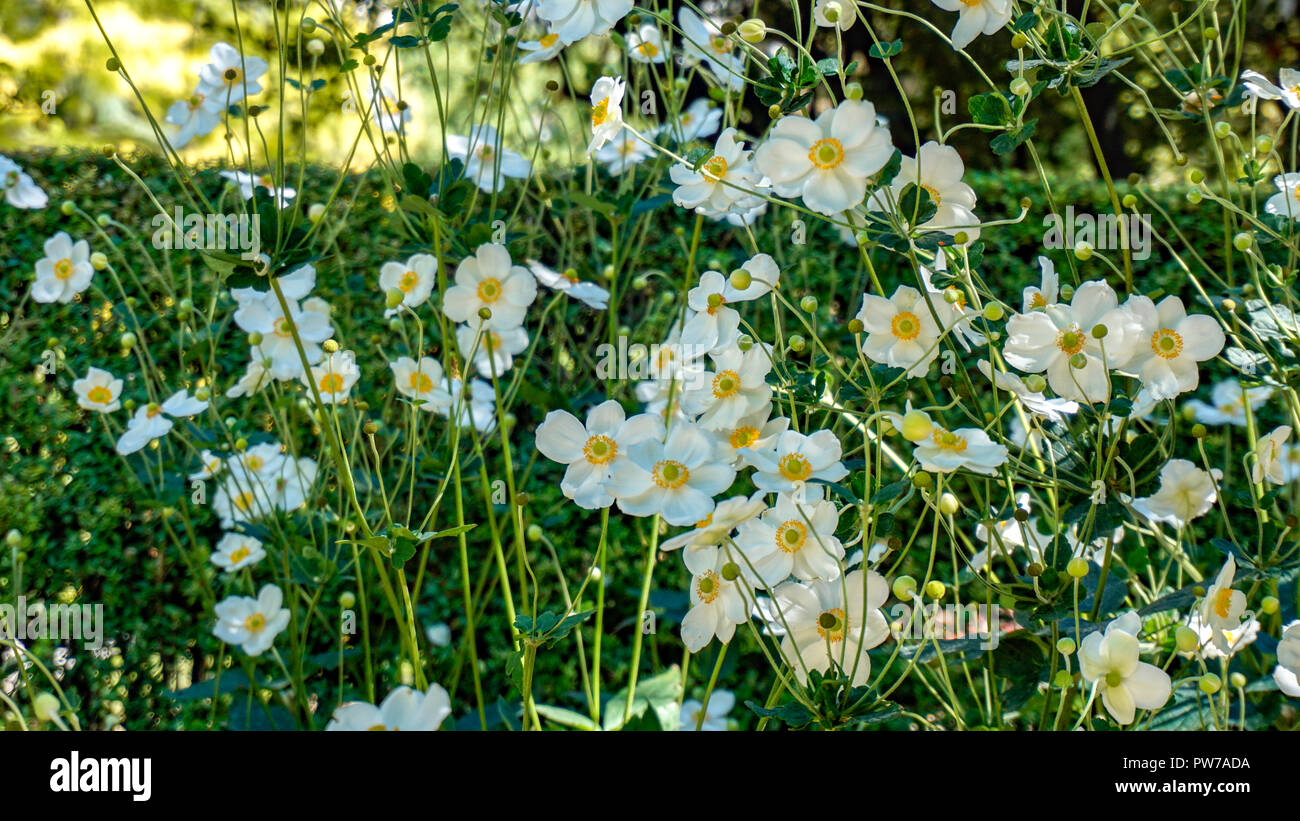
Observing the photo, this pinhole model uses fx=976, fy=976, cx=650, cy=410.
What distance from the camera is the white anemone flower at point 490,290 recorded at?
4.38 ft

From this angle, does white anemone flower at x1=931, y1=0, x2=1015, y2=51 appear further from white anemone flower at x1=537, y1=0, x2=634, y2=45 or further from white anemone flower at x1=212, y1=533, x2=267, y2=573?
white anemone flower at x1=212, y1=533, x2=267, y2=573

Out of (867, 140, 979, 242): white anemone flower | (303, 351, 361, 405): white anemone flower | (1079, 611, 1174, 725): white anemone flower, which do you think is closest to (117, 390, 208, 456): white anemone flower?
(303, 351, 361, 405): white anemone flower

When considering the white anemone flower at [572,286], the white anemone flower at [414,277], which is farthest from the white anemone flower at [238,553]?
the white anemone flower at [572,286]

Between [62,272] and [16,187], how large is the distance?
0.31m

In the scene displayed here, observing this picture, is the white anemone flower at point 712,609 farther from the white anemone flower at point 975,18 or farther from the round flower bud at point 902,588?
the white anemone flower at point 975,18

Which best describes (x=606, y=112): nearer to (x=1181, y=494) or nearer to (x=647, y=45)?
(x=647, y=45)

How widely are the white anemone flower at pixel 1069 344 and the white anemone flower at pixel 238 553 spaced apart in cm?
141

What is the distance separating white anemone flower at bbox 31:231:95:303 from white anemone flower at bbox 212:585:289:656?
2.12ft

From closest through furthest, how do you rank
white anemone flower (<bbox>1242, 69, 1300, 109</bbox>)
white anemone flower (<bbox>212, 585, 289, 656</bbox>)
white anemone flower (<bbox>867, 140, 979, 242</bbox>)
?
white anemone flower (<bbox>867, 140, 979, 242</bbox>) < white anemone flower (<bbox>1242, 69, 1300, 109</bbox>) < white anemone flower (<bbox>212, 585, 289, 656</bbox>)

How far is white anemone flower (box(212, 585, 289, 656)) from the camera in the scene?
68.4 inches
